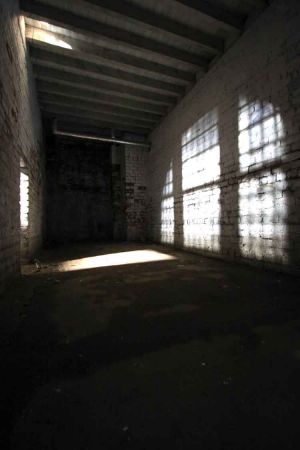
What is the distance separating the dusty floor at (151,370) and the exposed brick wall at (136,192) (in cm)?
630

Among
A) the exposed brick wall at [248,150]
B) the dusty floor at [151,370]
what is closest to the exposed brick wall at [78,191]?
the exposed brick wall at [248,150]

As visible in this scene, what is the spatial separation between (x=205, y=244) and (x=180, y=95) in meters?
4.03

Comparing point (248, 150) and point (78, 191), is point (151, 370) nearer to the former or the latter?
point (248, 150)

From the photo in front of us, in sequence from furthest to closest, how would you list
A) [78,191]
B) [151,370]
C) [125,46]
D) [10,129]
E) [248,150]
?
[78,191], [125,46], [248,150], [10,129], [151,370]

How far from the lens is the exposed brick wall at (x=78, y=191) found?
912cm

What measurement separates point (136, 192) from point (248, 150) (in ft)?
17.4

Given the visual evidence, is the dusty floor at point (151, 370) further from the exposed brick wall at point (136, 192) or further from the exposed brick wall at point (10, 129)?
the exposed brick wall at point (136, 192)

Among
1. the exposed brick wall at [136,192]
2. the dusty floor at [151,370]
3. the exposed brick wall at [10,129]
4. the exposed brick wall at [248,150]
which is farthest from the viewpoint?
the exposed brick wall at [136,192]

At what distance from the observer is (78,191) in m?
9.51

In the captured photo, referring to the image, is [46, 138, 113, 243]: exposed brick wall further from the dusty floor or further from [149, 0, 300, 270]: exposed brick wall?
the dusty floor

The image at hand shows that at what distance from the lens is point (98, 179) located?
32.1ft

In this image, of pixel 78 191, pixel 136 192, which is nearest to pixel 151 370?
pixel 136 192

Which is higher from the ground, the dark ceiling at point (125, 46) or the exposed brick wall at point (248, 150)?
the dark ceiling at point (125, 46)

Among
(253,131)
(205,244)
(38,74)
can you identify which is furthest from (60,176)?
(253,131)
